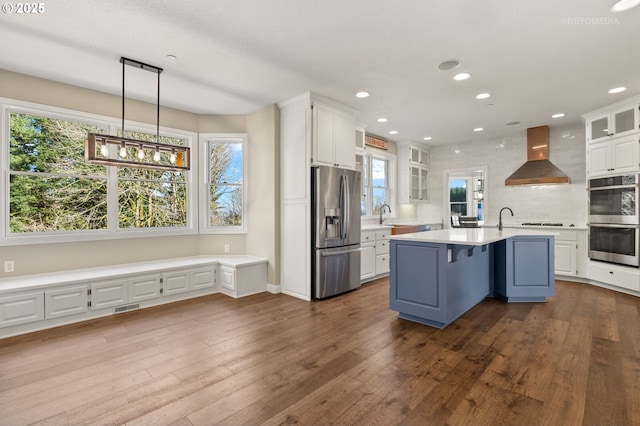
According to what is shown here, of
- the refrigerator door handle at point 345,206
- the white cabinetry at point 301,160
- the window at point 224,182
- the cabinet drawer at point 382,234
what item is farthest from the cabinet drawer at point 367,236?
the window at point 224,182

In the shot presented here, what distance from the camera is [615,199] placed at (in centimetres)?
Answer: 468

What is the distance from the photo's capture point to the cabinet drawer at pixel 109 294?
11.5 feet

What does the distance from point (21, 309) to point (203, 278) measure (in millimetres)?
1879

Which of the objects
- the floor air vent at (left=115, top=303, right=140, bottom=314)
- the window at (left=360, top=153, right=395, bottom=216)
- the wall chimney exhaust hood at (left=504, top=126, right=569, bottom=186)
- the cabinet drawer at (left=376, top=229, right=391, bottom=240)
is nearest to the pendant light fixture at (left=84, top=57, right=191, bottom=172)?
the floor air vent at (left=115, top=303, right=140, bottom=314)

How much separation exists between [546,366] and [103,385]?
3304 millimetres

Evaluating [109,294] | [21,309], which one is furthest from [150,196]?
[21,309]

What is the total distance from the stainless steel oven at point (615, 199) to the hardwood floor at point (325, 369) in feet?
5.25

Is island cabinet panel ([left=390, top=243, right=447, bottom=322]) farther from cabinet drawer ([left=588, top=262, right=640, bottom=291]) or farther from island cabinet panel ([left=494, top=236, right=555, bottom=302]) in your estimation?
cabinet drawer ([left=588, top=262, right=640, bottom=291])

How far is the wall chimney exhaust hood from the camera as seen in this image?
5660mm

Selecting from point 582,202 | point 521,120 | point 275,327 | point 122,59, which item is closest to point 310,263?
point 275,327

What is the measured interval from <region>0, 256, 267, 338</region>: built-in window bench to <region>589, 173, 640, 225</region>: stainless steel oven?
5.29 m

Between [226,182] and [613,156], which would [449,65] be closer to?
[613,156]

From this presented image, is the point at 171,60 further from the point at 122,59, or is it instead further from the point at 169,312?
the point at 169,312

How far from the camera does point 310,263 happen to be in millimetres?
4254
